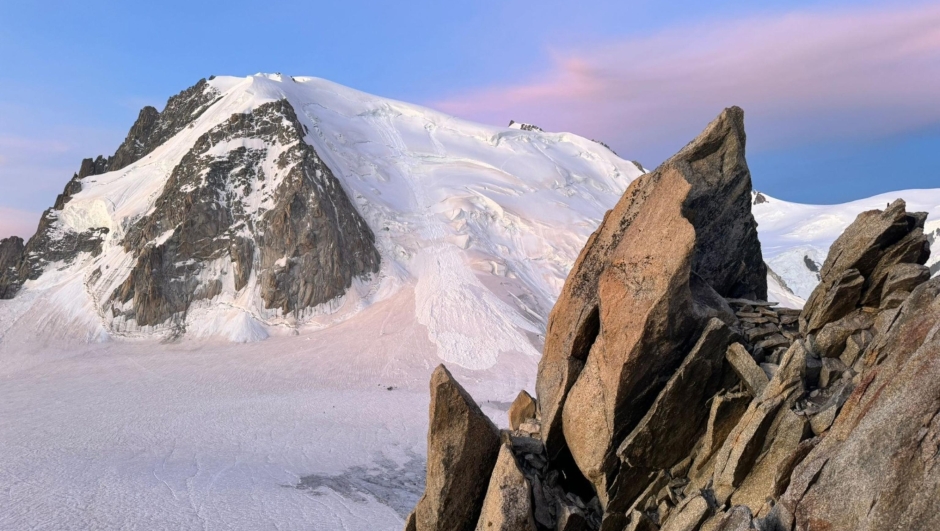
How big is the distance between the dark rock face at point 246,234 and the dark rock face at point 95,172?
20.3 feet

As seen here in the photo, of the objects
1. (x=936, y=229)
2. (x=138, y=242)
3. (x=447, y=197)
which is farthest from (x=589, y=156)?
(x=138, y=242)

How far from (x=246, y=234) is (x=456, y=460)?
161 ft

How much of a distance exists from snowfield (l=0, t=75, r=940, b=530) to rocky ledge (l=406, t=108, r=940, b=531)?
10577 millimetres

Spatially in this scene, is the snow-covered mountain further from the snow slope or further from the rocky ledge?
the rocky ledge

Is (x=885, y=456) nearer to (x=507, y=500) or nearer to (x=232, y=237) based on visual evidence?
(x=507, y=500)

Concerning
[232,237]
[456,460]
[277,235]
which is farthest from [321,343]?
[456,460]

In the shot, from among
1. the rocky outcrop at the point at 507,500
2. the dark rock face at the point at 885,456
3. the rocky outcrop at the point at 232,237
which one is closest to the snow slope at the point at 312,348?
the rocky outcrop at the point at 232,237

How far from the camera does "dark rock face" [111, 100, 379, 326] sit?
53.4 meters

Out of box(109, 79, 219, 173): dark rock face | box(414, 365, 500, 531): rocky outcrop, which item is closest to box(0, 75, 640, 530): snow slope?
box(109, 79, 219, 173): dark rock face

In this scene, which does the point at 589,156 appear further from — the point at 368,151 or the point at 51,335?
the point at 51,335

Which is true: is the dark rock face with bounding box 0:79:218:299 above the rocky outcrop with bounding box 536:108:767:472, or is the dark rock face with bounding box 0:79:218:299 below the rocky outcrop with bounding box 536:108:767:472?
above

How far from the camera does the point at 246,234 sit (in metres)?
57.4

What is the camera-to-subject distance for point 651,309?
447 inches

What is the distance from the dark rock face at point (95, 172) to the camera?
5675cm
